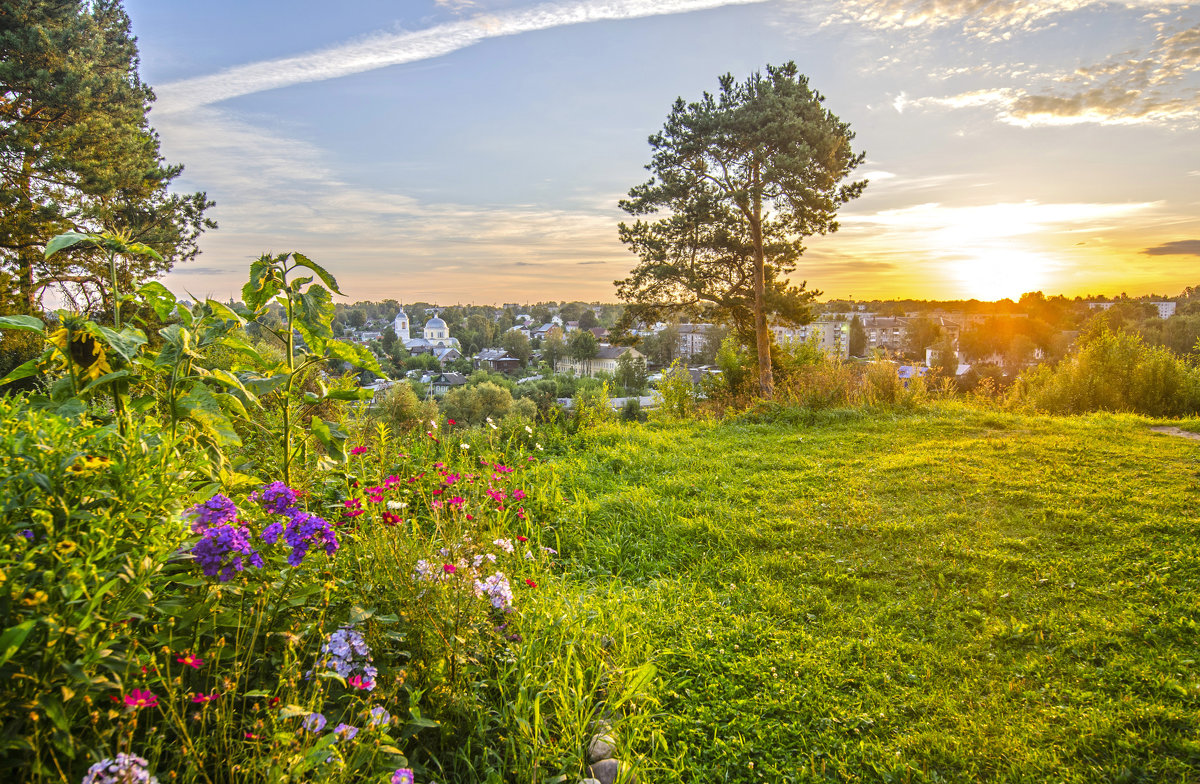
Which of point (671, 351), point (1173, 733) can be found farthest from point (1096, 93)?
point (671, 351)

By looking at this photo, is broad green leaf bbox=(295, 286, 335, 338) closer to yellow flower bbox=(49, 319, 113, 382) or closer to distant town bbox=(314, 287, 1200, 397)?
distant town bbox=(314, 287, 1200, 397)

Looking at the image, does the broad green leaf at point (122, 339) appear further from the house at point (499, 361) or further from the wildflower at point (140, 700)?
the house at point (499, 361)

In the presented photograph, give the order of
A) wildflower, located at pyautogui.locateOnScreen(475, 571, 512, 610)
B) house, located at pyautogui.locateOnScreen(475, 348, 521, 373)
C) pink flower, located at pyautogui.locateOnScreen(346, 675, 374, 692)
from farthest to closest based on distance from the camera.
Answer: house, located at pyautogui.locateOnScreen(475, 348, 521, 373), wildflower, located at pyautogui.locateOnScreen(475, 571, 512, 610), pink flower, located at pyautogui.locateOnScreen(346, 675, 374, 692)

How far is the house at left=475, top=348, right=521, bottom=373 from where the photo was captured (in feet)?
169

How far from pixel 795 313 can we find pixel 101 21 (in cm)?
1812

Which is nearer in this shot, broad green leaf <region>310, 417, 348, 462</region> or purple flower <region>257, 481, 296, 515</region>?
purple flower <region>257, 481, 296, 515</region>

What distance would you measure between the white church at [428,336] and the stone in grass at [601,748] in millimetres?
53424

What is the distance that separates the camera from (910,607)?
8.74ft

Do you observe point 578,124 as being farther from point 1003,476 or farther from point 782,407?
point 1003,476

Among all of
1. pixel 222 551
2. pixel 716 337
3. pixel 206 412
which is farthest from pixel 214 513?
pixel 716 337

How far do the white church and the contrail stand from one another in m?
47.4

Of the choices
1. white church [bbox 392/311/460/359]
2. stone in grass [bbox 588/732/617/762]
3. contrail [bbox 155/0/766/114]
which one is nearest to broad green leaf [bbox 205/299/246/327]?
stone in grass [bbox 588/732/617/762]

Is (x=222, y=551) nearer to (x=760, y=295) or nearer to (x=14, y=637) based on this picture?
(x=14, y=637)

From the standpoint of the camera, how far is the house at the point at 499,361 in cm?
5159
